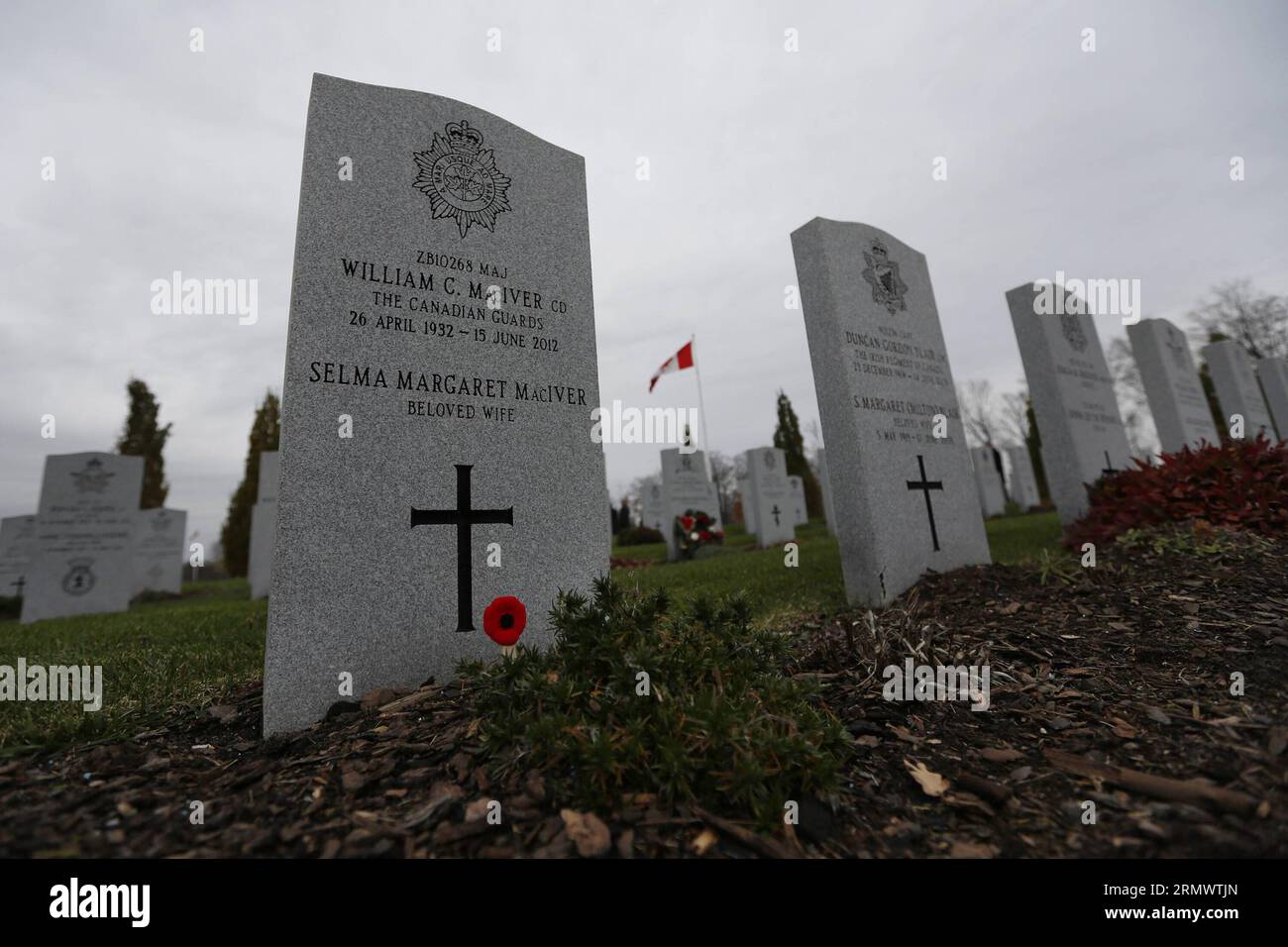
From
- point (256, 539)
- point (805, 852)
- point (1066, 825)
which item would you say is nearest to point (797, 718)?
point (805, 852)

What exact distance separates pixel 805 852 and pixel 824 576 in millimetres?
A: 5549

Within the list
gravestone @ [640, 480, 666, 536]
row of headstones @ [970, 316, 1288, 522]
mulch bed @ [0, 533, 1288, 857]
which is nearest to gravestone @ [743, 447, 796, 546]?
gravestone @ [640, 480, 666, 536]

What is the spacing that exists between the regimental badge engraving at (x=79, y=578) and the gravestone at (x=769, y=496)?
13546 millimetres

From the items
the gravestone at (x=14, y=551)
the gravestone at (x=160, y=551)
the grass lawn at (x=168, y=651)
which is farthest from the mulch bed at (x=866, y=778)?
the gravestone at (x=160, y=551)

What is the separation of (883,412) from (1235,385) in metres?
13.0

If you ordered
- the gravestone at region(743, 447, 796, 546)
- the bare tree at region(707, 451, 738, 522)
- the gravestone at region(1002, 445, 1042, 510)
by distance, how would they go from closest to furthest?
1. the gravestone at region(743, 447, 796, 546)
2. the gravestone at region(1002, 445, 1042, 510)
3. the bare tree at region(707, 451, 738, 522)

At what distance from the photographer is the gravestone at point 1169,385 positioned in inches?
428

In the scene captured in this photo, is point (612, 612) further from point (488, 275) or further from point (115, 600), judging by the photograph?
point (115, 600)

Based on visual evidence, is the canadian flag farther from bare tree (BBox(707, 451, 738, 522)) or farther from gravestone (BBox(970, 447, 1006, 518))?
bare tree (BBox(707, 451, 738, 522))

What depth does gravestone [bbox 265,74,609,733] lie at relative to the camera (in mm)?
3059

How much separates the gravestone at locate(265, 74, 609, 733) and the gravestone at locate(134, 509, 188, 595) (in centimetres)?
1582

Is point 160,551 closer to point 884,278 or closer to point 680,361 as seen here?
point 680,361

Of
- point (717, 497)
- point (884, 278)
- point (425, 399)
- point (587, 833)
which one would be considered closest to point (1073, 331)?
point (884, 278)

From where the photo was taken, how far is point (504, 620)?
8.33 ft
